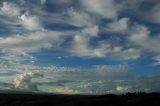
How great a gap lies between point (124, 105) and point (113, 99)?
130 ft

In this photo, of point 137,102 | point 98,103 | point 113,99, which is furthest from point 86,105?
point 137,102

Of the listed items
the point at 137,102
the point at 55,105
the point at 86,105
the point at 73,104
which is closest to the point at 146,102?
the point at 137,102

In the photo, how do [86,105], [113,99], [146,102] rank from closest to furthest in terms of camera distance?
[146,102] → [86,105] → [113,99]

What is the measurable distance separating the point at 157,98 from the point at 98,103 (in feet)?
127

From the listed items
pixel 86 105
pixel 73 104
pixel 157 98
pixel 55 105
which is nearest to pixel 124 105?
pixel 157 98

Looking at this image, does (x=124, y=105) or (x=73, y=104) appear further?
(x=73, y=104)

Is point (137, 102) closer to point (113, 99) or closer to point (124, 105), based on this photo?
point (124, 105)

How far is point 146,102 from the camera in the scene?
148875 millimetres

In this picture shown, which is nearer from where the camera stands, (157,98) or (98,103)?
(157,98)

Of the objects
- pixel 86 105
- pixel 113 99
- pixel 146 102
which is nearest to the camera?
pixel 146 102

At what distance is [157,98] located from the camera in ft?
510

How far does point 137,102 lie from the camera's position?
149625mm

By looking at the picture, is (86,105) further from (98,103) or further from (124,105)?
(124,105)

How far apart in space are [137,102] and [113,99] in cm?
4144
